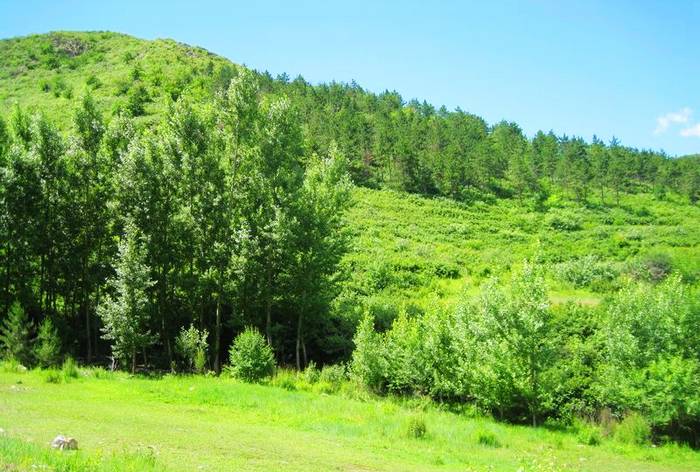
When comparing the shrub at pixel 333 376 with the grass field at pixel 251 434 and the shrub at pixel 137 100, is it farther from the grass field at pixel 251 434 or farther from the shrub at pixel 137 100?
the shrub at pixel 137 100

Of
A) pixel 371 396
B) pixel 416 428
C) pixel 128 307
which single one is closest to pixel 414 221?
pixel 371 396

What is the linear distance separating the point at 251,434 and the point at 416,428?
578 cm

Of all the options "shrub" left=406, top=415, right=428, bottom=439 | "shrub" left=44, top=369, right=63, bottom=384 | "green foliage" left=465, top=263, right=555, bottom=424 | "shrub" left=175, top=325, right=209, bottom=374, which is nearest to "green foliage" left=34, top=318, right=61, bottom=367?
"shrub" left=44, top=369, right=63, bottom=384

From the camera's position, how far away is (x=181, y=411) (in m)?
18.8

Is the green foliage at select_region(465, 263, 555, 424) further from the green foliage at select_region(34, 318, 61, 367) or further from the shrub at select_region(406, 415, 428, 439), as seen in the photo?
the green foliage at select_region(34, 318, 61, 367)

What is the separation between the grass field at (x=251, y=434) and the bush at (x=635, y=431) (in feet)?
1.95

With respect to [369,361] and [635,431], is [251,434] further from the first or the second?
[635,431]

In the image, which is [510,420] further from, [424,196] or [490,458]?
[424,196]

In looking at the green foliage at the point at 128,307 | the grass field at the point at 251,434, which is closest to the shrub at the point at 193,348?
the green foliage at the point at 128,307

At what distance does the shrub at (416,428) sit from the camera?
18.3 meters

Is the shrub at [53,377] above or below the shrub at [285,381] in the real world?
above

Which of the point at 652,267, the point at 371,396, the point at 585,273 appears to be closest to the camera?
the point at 371,396

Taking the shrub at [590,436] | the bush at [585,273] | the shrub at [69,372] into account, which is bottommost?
the shrub at [590,436]

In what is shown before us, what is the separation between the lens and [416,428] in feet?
60.5
